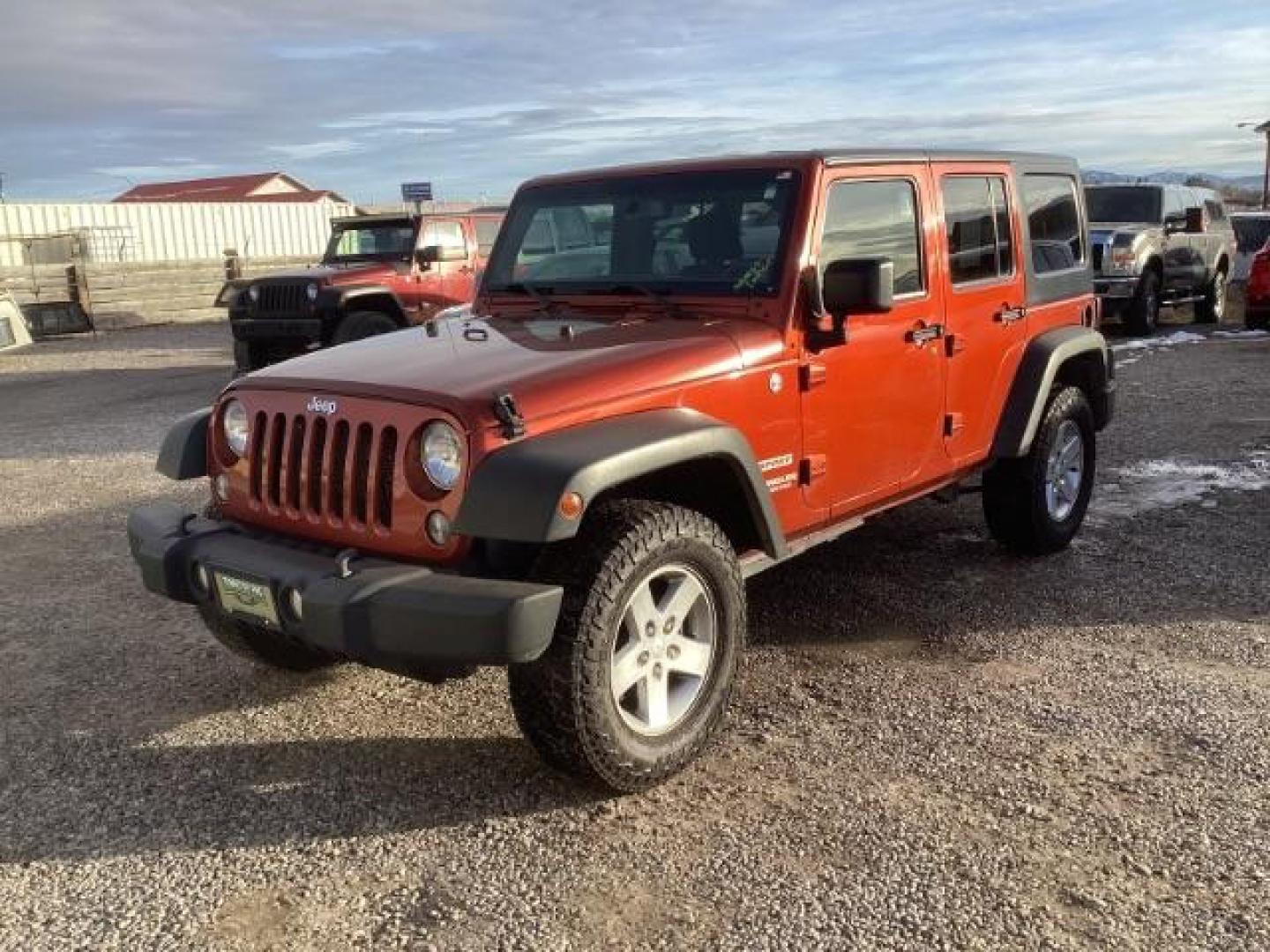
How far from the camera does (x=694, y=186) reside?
4270 mm

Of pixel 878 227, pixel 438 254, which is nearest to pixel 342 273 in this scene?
pixel 438 254

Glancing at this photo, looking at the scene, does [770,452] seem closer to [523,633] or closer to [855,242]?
[855,242]

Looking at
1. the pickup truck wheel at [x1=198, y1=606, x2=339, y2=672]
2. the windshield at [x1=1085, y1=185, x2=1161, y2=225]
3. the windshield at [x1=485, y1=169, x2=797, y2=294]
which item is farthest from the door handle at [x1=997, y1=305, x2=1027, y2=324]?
the windshield at [x1=1085, y1=185, x2=1161, y2=225]

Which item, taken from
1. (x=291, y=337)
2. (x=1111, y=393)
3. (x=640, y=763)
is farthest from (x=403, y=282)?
(x=640, y=763)

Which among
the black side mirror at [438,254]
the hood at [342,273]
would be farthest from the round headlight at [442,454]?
the hood at [342,273]

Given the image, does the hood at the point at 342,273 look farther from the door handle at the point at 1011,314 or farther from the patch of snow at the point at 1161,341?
the patch of snow at the point at 1161,341

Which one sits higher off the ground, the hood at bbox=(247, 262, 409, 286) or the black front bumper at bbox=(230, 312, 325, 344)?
the hood at bbox=(247, 262, 409, 286)

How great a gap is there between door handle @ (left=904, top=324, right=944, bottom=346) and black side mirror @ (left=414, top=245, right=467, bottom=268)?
7.60 meters

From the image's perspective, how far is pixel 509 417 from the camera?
123 inches

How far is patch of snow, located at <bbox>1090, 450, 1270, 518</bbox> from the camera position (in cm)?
658

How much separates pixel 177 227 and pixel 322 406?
2726cm

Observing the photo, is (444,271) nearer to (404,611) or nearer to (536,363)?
(536,363)

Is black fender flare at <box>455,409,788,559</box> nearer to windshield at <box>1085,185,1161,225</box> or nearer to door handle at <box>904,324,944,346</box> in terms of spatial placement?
door handle at <box>904,324,944,346</box>

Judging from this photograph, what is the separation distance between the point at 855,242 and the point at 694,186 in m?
0.62
